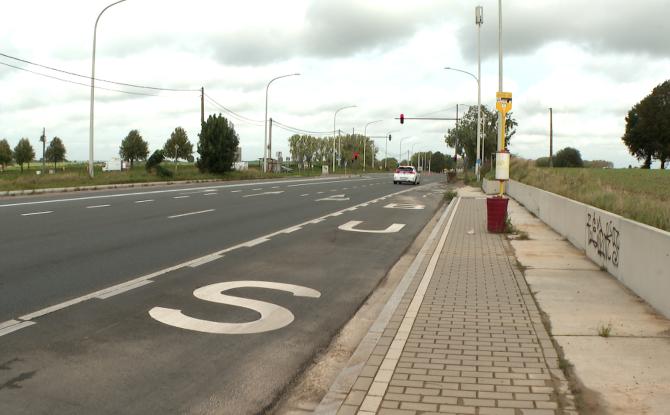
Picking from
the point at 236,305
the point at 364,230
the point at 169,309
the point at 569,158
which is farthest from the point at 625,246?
the point at 569,158

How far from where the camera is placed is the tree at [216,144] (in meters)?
49.8

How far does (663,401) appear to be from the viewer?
12.9 ft

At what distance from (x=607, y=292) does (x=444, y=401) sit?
4363mm

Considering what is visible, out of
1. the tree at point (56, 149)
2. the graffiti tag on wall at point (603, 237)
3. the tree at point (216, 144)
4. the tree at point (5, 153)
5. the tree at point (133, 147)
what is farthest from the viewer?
the tree at point (56, 149)

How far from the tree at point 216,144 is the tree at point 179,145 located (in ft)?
148

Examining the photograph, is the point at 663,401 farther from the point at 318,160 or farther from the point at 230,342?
the point at 318,160

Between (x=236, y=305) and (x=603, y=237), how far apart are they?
18.8 ft

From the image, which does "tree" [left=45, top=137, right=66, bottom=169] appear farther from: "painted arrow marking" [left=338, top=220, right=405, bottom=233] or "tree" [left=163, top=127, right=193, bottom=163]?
"painted arrow marking" [left=338, top=220, right=405, bottom=233]

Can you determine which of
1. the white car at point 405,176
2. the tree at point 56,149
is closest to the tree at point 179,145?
the tree at point 56,149

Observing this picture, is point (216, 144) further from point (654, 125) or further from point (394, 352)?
point (654, 125)

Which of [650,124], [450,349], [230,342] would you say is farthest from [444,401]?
[650,124]

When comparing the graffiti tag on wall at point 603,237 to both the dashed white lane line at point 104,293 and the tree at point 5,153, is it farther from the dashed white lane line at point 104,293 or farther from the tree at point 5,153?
the tree at point 5,153

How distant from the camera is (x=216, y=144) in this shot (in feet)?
164

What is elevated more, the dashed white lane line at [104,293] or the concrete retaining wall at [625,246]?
the concrete retaining wall at [625,246]
